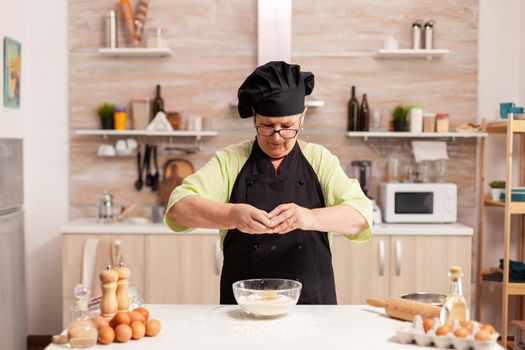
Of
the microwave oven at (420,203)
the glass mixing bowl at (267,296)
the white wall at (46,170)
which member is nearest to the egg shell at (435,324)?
the glass mixing bowl at (267,296)

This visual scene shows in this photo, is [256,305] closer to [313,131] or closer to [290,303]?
[290,303]

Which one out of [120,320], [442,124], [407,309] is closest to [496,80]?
[442,124]

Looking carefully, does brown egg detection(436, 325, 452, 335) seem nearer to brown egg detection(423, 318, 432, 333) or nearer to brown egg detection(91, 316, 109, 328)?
brown egg detection(423, 318, 432, 333)

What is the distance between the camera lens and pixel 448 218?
15.5 feet

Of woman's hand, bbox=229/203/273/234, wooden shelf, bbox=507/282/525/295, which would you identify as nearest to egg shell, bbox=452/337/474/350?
woman's hand, bbox=229/203/273/234

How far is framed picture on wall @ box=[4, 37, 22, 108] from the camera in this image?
4.52m

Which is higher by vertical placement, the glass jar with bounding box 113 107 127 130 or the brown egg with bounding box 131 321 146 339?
the glass jar with bounding box 113 107 127 130

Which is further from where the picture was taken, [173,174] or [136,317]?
[173,174]

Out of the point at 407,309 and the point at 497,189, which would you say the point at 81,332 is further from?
the point at 497,189

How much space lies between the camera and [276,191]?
264 cm

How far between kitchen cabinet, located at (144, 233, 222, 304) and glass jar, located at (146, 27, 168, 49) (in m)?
1.30

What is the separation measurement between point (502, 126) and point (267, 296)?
282 centimetres

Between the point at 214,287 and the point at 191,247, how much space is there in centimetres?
29

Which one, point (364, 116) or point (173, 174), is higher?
point (364, 116)
